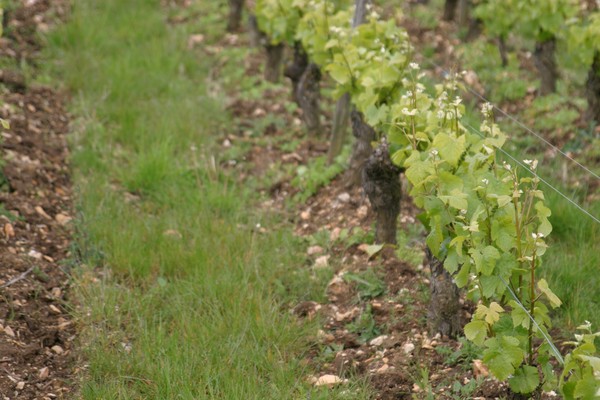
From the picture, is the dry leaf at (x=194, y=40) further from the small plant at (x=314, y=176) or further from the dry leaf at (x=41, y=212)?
the dry leaf at (x=41, y=212)

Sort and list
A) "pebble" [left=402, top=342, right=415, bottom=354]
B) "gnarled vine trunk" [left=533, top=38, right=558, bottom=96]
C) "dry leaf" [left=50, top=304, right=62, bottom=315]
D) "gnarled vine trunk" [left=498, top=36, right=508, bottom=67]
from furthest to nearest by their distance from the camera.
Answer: "gnarled vine trunk" [left=498, top=36, right=508, bottom=67] → "gnarled vine trunk" [left=533, top=38, right=558, bottom=96] → "dry leaf" [left=50, top=304, right=62, bottom=315] → "pebble" [left=402, top=342, right=415, bottom=354]

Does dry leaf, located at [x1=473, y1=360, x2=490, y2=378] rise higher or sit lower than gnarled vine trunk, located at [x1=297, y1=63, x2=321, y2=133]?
lower

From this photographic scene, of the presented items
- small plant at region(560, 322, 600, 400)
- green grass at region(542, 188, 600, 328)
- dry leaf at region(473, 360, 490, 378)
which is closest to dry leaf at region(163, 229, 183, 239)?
dry leaf at region(473, 360, 490, 378)

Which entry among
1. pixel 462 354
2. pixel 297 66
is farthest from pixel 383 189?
pixel 297 66

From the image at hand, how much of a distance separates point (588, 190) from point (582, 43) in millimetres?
1507

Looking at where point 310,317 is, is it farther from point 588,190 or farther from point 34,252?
point 588,190

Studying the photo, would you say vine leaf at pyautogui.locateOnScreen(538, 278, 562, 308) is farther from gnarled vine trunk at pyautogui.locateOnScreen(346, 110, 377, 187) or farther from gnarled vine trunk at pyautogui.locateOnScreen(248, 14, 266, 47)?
gnarled vine trunk at pyautogui.locateOnScreen(248, 14, 266, 47)

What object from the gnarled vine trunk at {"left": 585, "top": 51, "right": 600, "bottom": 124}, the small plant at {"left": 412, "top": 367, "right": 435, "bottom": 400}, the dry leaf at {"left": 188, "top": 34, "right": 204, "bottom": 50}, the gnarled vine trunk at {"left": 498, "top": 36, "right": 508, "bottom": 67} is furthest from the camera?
the dry leaf at {"left": 188, "top": 34, "right": 204, "bottom": 50}

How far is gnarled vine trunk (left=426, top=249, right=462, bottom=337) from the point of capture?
12.7 feet

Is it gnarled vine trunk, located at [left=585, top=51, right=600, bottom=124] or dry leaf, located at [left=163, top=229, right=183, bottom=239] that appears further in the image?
gnarled vine trunk, located at [left=585, top=51, right=600, bottom=124]

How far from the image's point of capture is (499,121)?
696 centimetres

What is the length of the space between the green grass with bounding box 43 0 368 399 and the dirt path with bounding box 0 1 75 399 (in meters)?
0.14

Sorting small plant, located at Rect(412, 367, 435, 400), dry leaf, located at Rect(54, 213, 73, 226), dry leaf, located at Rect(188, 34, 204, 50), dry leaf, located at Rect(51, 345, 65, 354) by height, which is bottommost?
dry leaf, located at Rect(51, 345, 65, 354)

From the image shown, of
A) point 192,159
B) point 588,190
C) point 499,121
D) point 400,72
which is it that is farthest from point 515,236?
point 499,121
